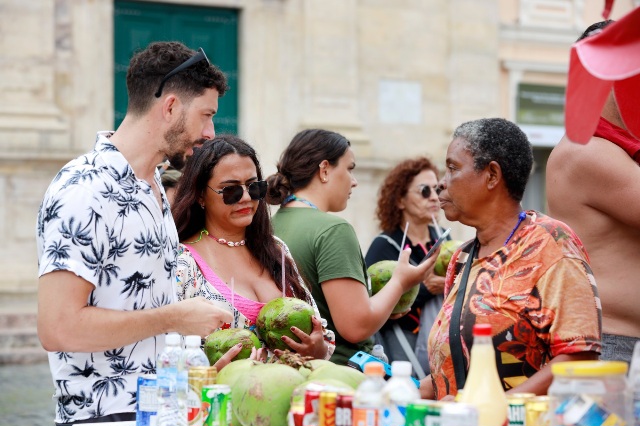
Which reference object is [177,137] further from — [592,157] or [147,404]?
[592,157]

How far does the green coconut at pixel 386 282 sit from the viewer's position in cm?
562

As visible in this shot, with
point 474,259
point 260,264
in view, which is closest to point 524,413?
point 474,259

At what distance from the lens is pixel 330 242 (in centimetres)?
478

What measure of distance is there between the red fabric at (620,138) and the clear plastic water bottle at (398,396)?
159 cm

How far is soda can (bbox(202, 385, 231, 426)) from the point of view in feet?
9.66

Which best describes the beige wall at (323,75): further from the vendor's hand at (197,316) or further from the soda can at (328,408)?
the soda can at (328,408)

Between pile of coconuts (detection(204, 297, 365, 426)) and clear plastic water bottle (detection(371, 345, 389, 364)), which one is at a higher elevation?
pile of coconuts (detection(204, 297, 365, 426))

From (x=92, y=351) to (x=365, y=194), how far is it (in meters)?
11.2

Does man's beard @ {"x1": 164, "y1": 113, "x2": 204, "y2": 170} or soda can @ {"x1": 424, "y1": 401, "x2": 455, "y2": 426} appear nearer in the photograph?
soda can @ {"x1": 424, "y1": 401, "x2": 455, "y2": 426}

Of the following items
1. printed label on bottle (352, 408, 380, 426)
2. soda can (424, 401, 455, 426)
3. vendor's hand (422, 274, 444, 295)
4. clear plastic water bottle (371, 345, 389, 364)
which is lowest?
clear plastic water bottle (371, 345, 389, 364)

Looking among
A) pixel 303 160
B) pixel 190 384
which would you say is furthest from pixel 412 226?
pixel 190 384

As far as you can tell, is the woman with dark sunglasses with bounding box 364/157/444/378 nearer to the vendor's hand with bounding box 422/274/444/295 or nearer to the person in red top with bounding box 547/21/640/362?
the vendor's hand with bounding box 422/274/444/295

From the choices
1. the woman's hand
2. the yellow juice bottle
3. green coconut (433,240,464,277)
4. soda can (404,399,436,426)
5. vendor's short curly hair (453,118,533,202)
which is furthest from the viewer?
green coconut (433,240,464,277)

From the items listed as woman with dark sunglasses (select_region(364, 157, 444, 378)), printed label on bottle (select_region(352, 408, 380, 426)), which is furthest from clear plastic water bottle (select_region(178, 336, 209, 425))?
woman with dark sunglasses (select_region(364, 157, 444, 378))
